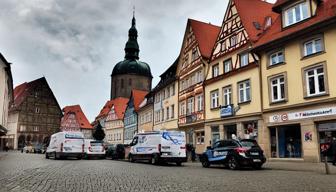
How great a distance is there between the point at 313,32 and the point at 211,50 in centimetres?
1443

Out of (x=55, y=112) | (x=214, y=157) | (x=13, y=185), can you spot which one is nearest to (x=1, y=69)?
(x=214, y=157)

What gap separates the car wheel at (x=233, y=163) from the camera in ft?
61.7

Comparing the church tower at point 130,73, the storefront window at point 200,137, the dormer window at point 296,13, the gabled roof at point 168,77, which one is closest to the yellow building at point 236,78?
the storefront window at point 200,137

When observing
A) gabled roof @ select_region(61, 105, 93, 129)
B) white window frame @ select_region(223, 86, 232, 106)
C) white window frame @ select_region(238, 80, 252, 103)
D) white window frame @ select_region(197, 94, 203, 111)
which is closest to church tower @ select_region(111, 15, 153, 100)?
gabled roof @ select_region(61, 105, 93, 129)

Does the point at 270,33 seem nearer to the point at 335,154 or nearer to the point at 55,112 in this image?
the point at 335,154

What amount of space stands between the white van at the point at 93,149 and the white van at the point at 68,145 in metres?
1.10

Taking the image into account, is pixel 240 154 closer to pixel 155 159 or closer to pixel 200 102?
pixel 155 159

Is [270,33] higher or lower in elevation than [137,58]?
lower

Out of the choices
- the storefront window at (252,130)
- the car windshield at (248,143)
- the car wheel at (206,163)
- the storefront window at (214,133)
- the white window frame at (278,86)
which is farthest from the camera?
the storefront window at (214,133)

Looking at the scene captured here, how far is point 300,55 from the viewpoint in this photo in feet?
74.7

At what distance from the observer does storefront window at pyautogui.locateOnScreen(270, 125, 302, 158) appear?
22.9 metres

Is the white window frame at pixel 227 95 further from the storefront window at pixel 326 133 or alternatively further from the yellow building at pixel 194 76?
the storefront window at pixel 326 133

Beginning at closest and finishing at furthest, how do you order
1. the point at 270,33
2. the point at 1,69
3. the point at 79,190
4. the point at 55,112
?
the point at 79,190 < the point at 270,33 < the point at 1,69 < the point at 55,112

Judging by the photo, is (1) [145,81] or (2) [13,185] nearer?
(2) [13,185]
